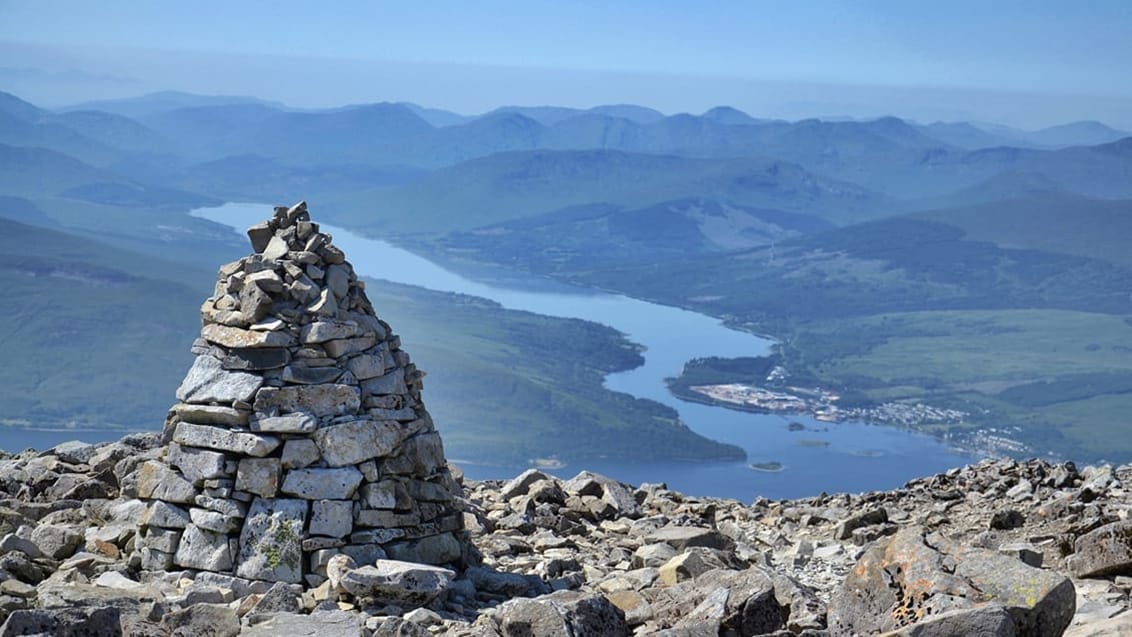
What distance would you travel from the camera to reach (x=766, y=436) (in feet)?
427

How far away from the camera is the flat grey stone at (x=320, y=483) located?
551 inches

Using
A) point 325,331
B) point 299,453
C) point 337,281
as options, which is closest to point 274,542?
point 299,453

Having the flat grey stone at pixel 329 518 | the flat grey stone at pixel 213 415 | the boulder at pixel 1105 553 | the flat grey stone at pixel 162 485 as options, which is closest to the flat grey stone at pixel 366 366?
the flat grey stone at pixel 213 415

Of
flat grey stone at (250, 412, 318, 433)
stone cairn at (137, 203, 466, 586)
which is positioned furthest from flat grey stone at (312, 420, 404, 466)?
flat grey stone at (250, 412, 318, 433)

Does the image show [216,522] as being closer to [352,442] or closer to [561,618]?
[352,442]

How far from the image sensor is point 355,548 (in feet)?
46.1

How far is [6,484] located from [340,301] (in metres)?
6.86

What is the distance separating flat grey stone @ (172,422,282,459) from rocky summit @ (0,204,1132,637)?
0.02 m

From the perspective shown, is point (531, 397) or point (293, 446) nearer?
point (293, 446)

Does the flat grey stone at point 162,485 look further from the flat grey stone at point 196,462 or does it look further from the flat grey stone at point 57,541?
the flat grey stone at point 57,541

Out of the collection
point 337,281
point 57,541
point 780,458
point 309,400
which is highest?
point 337,281

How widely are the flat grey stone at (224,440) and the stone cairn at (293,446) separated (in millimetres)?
15

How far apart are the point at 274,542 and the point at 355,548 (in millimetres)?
902

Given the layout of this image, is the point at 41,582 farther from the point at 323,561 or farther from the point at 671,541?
the point at 671,541
